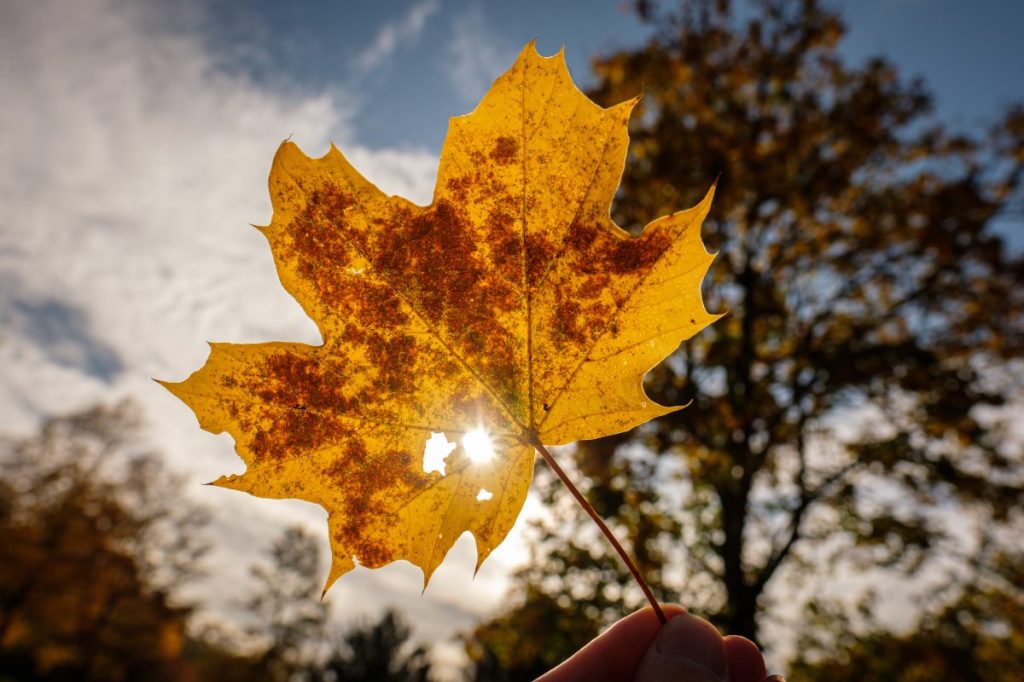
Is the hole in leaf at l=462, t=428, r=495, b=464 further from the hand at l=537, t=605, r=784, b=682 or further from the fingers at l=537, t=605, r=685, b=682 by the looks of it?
the fingers at l=537, t=605, r=685, b=682

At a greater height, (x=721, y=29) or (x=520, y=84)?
(x=721, y=29)

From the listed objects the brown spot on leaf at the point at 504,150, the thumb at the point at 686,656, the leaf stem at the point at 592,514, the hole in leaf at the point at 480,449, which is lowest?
the thumb at the point at 686,656

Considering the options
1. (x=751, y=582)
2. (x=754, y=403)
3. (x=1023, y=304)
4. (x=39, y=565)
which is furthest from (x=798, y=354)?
(x=39, y=565)

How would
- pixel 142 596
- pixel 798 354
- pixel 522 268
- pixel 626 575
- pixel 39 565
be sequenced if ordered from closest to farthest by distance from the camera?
pixel 522 268, pixel 626 575, pixel 798 354, pixel 39 565, pixel 142 596

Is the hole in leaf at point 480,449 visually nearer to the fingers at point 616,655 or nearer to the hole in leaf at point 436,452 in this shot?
the hole in leaf at point 436,452

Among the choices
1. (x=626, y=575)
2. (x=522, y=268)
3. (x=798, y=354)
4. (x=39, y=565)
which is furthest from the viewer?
(x=39, y=565)

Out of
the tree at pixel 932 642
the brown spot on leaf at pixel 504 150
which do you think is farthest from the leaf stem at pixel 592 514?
the tree at pixel 932 642

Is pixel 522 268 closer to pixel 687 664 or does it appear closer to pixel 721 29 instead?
pixel 687 664
